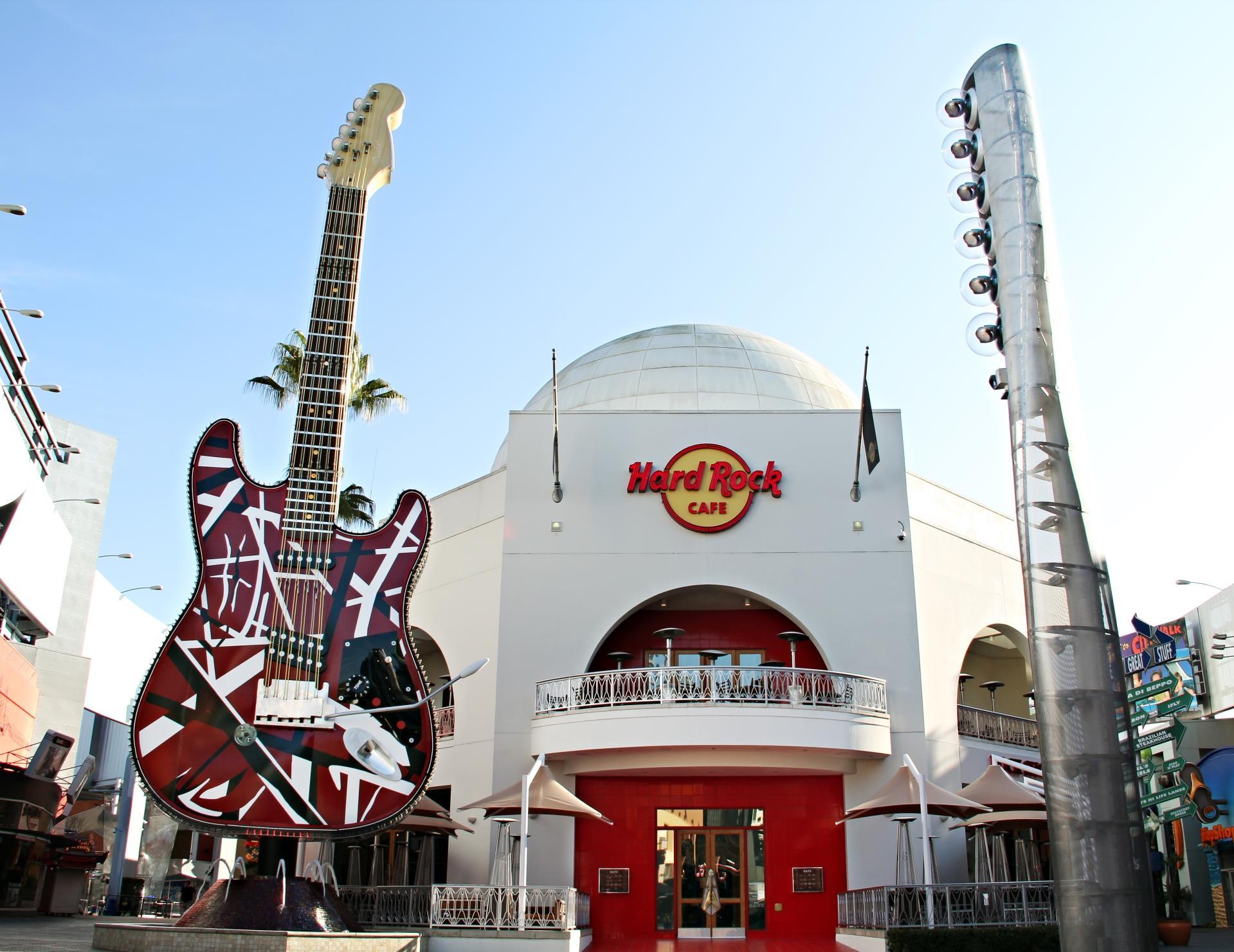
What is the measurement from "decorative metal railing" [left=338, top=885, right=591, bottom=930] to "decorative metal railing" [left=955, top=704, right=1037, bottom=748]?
983cm

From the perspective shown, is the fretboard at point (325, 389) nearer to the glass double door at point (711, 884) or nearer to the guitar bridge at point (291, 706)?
the guitar bridge at point (291, 706)

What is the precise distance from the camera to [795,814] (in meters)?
22.0

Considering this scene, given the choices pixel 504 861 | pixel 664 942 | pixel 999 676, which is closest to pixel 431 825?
pixel 504 861

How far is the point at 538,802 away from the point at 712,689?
385 centimetres

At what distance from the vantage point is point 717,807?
22.2 m

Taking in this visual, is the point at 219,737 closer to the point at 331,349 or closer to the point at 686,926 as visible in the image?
the point at 331,349

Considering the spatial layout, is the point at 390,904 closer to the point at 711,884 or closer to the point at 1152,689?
the point at 711,884

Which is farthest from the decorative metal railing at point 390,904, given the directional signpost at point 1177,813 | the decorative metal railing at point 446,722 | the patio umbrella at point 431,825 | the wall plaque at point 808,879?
the directional signpost at point 1177,813

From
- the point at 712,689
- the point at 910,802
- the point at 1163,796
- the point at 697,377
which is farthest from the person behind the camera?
the point at 697,377

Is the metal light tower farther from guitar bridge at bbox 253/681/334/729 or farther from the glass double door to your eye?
the glass double door

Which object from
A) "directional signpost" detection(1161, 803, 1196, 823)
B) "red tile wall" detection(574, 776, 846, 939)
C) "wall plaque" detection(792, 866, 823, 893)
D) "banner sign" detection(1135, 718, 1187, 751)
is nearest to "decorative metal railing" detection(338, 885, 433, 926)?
"red tile wall" detection(574, 776, 846, 939)

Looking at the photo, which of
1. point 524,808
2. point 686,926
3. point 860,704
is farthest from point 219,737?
point 860,704

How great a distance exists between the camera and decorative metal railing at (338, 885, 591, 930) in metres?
17.9

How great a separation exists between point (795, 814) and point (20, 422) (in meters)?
17.9
